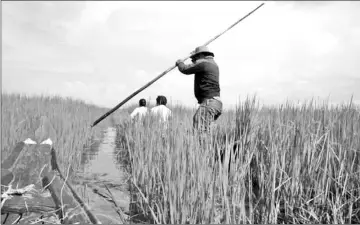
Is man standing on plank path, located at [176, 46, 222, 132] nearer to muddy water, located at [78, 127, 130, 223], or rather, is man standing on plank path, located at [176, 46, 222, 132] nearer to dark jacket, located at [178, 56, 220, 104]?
dark jacket, located at [178, 56, 220, 104]

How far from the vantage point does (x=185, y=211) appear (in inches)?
79.6

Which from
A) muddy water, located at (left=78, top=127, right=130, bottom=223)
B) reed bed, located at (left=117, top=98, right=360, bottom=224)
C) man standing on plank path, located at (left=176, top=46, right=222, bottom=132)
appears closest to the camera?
reed bed, located at (left=117, top=98, right=360, bottom=224)

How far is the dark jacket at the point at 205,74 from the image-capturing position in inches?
186

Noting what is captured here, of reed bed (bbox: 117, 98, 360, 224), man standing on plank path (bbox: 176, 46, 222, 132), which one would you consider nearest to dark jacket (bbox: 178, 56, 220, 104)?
man standing on plank path (bbox: 176, 46, 222, 132)

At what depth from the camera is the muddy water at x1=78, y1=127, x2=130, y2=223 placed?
115 inches

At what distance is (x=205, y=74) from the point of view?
4766 mm

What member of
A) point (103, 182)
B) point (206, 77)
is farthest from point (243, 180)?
point (206, 77)

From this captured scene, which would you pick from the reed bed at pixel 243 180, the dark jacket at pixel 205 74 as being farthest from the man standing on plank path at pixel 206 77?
the reed bed at pixel 243 180

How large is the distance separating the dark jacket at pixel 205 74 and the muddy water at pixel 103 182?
161cm

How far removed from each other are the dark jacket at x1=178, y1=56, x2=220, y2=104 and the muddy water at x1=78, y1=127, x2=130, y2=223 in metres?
1.61

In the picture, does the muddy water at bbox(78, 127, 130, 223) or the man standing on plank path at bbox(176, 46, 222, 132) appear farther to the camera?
the man standing on plank path at bbox(176, 46, 222, 132)

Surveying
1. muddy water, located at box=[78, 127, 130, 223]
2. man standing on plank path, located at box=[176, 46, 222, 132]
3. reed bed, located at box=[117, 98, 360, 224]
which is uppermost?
man standing on plank path, located at box=[176, 46, 222, 132]

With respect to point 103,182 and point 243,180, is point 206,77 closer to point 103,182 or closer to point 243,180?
point 103,182

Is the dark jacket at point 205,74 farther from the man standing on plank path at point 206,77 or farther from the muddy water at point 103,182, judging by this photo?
the muddy water at point 103,182
